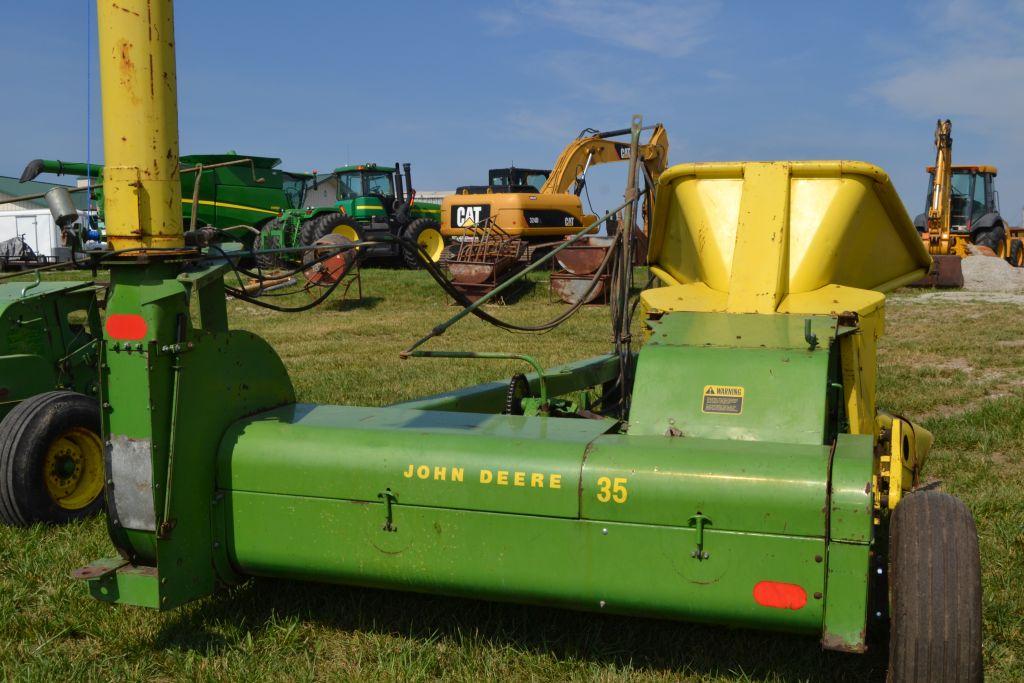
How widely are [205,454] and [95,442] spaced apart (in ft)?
6.42

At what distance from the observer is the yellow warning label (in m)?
3.40

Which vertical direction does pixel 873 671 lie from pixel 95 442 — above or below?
below

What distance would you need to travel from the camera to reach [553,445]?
124 inches

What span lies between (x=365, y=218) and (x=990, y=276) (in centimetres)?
1274

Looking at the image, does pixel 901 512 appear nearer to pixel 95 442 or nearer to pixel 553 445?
pixel 553 445

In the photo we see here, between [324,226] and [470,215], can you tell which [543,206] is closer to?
[470,215]

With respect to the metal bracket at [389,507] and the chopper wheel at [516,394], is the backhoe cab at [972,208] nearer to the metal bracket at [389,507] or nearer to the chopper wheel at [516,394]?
the chopper wheel at [516,394]

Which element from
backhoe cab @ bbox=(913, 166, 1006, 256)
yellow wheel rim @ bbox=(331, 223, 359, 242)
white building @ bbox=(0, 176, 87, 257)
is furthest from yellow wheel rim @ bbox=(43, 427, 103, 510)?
white building @ bbox=(0, 176, 87, 257)

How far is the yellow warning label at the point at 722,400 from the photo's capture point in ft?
11.2

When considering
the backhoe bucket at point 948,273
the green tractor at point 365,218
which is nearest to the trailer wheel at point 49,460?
the green tractor at point 365,218

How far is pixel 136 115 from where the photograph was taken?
10.4 feet

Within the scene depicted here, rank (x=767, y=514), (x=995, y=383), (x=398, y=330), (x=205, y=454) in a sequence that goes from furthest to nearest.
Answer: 1. (x=398, y=330)
2. (x=995, y=383)
3. (x=205, y=454)
4. (x=767, y=514)

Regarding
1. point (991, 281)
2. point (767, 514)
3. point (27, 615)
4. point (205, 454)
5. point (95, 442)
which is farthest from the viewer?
point (991, 281)

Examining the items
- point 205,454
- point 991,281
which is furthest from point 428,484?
point 991,281
